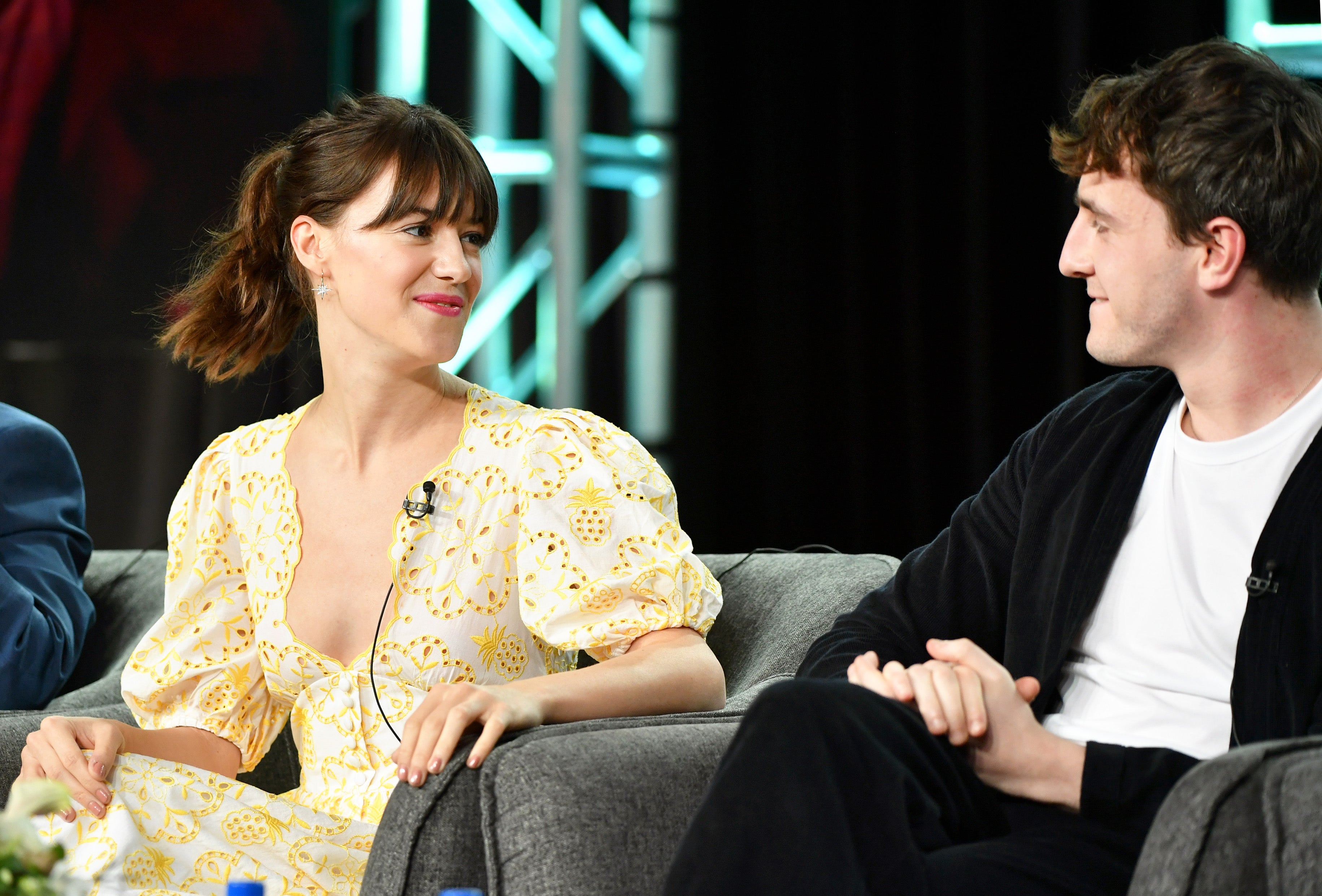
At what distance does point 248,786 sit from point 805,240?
2075 millimetres

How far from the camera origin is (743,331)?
3277mm

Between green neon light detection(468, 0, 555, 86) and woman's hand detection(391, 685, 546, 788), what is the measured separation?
2.63 metres

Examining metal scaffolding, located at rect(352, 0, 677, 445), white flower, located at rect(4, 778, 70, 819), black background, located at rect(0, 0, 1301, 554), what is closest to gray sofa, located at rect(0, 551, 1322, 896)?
white flower, located at rect(4, 778, 70, 819)

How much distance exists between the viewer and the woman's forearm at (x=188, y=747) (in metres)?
1.52

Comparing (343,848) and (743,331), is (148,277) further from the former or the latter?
(343,848)

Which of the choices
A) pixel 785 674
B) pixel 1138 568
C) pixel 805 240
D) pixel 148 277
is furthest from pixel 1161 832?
pixel 148 277

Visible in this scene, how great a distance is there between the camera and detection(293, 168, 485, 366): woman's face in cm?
159

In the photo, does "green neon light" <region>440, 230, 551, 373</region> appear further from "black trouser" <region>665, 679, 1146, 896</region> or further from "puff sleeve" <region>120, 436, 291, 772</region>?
"black trouser" <region>665, 679, 1146, 896</region>

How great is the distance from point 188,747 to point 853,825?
0.93 m

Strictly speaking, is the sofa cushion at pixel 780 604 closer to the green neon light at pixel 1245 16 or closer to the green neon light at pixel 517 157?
the green neon light at pixel 1245 16

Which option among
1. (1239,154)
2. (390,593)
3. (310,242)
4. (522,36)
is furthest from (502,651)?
(522,36)

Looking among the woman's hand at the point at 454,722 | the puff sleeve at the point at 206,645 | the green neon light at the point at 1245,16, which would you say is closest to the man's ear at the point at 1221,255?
the woman's hand at the point at 454,722

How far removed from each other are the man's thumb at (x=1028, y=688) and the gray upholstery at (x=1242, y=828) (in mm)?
312

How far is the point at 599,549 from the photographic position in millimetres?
1499
